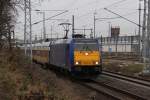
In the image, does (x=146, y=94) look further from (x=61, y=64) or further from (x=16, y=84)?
(x=61, y=64)

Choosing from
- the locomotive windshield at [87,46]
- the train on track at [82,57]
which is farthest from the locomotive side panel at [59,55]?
the locomotive windshield at [87,46]

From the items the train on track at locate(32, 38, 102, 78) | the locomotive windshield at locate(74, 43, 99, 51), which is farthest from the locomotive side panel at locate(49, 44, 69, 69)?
the locomotive windshield at locate(74, 43, 99, 51)

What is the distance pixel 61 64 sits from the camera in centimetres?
2956

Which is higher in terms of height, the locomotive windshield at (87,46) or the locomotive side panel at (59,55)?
the locomotive windshield at (87,46)

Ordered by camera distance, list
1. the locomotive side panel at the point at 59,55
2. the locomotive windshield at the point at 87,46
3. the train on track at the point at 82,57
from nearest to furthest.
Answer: the train on track at the point at 82,57 → the locomotive windshield at the point at 87,46 → the locomotive side panel at the point at 59,55

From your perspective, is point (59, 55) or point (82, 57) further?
point (59, 55)

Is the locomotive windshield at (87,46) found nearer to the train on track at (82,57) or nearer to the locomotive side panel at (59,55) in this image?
the train on track at (82,57)

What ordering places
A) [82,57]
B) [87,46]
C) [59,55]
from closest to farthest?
[82,57] → [87,46] → [59,55]

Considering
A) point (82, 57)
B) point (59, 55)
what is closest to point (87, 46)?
point (82, 57)

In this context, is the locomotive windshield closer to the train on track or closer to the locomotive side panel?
the train on track

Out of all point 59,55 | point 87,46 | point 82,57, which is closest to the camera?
point 82,57

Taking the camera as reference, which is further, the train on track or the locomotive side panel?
the locomotive side panel

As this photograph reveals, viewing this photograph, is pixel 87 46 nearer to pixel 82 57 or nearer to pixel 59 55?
pixel 82 57

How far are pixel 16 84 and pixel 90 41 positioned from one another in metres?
13.6
